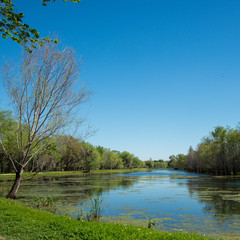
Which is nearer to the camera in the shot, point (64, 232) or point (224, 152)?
point (64, 232)

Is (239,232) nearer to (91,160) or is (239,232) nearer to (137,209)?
(137,209)

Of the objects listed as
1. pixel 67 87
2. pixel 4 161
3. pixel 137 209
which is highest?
pixel 67 87

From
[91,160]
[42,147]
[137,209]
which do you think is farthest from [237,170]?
[42,147]

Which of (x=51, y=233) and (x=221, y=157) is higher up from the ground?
(x=221, y=157)

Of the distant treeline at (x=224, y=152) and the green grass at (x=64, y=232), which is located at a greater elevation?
the distant treeline at (x=224, y=152)

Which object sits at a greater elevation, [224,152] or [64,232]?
[224,152]

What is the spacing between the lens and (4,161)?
55.9m

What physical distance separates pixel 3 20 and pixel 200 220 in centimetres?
1324

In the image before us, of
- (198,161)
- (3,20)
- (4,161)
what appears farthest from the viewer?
(198,161)

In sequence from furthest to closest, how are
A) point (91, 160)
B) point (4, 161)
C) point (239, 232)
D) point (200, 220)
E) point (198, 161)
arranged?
point (198, 161) → point (91, 160) → point (4, 161) → point (200, 220) → point (239, 232)

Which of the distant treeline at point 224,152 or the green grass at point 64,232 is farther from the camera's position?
A: the distant treeline at point 224,152

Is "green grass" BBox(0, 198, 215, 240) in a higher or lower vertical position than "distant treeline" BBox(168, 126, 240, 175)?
lower

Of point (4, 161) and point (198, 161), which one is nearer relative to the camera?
point (4, 161)

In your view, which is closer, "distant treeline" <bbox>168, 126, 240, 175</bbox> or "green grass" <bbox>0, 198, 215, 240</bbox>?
"green grass" <bbox>0, 198, 215, 240</bbox>
